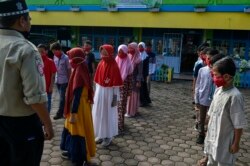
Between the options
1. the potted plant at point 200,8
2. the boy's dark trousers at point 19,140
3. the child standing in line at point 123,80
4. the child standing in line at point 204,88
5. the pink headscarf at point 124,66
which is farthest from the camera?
the potted plant at point 200,8

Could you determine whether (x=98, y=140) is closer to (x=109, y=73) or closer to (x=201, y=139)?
(x=109, y=73)

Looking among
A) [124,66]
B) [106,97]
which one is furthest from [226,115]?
[124,66]

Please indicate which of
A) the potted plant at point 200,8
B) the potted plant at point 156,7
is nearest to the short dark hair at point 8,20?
the potted plant at point 200,8

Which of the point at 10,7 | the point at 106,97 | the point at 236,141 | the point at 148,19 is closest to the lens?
the point at 10,7

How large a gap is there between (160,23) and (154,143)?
1074 centimetres

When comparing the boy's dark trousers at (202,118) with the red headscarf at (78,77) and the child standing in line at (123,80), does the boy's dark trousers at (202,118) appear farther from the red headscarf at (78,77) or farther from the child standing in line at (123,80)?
the red headscarf at (78,77)

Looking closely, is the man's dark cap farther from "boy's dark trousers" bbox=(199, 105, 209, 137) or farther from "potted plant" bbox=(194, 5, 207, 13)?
"potted plant" bbox=(194, 5, 207, 13)

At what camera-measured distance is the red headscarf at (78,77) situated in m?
3.83

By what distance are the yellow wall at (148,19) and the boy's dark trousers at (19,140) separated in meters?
13.1

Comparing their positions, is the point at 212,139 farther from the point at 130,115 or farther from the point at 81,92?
the point at 130,115

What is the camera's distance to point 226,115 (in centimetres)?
301

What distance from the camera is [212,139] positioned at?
320cm

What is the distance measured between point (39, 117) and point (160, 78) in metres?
11.2

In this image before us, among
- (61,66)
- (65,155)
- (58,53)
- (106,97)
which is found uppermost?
(58,53)
